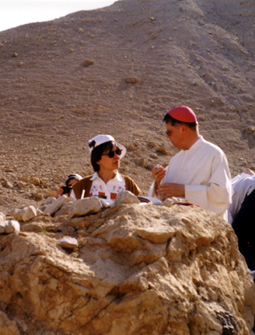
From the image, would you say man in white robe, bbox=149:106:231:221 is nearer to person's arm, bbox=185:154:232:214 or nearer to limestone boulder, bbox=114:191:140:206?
person's arm, bbox=185:154:232:214

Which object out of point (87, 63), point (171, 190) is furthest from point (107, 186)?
point (87, 63)

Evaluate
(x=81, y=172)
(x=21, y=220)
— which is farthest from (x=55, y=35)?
(x=21, y=220)

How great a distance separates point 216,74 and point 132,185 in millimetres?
13317

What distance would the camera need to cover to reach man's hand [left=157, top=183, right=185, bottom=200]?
4.22m

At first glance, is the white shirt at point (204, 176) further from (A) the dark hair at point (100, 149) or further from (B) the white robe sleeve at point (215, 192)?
(A) the dark hair at point (100, 149)

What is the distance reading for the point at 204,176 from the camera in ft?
14.9

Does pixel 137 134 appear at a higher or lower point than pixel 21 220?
lower

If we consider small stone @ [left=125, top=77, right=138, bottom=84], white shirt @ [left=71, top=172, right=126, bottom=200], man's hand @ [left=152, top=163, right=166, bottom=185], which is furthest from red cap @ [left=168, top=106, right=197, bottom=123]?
small stone @ [left=125, top=77, right=138, bottom=84]

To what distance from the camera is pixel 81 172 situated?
426 inches

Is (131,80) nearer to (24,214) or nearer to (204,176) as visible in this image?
(204,176)

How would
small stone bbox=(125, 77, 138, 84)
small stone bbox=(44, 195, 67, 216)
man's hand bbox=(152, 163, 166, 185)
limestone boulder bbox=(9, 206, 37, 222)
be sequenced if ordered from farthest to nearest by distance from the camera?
small stone bbox=(125, 77, 138, 84) < man's hand bbox=(152, 163, 166, 185) < small stone bbox=(44, 195, 67, 216) < limestone boulder bbox=(9, 206, 37, 222)

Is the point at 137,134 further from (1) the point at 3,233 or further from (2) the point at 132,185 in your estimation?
(1) the point at 3,233

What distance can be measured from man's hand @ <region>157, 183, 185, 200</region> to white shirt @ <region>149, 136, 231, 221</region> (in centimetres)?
4

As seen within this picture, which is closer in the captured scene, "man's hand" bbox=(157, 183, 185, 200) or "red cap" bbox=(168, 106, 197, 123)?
"man's hand" bbox=(157, 183, 185, 200)
